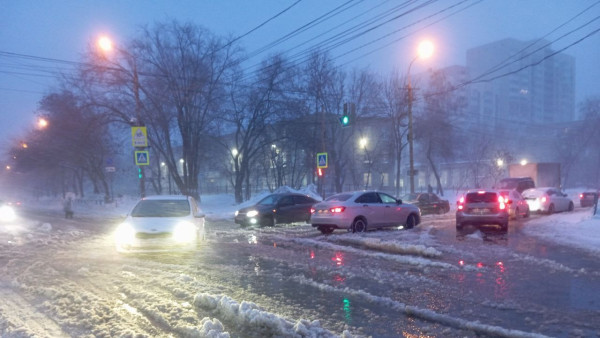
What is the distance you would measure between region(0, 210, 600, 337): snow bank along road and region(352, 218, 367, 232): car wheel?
8.26 ft

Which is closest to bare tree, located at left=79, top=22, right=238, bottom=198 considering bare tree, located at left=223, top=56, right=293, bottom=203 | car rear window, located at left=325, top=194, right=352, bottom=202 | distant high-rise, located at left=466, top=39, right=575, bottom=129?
bare tree, located at left=223, top=56, right=293, bottom=203

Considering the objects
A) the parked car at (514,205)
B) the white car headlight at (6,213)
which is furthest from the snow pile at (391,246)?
the white car headlight at (6,213)

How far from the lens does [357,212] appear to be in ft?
49.4

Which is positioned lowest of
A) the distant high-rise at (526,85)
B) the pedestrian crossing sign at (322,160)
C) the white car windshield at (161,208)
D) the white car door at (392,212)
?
the white car door at (392,212)

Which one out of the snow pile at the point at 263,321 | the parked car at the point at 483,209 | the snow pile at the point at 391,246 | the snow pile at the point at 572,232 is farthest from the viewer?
the parked car at the point at 483,209

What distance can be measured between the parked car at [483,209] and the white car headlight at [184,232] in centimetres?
1033

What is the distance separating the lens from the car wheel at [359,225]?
49.4 feet

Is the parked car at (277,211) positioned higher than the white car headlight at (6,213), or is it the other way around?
the parked car at (277,211)

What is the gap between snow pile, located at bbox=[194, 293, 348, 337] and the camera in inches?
199

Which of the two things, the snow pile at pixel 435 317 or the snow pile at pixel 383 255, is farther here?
the snow pile at pixel 383 255

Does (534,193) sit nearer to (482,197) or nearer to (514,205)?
(514,205)

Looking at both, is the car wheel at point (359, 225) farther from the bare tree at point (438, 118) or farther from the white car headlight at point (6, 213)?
the bare tree at point (438, 118)

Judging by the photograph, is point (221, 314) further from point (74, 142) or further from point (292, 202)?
point (74, 142)

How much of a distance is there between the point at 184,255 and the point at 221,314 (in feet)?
17.8
